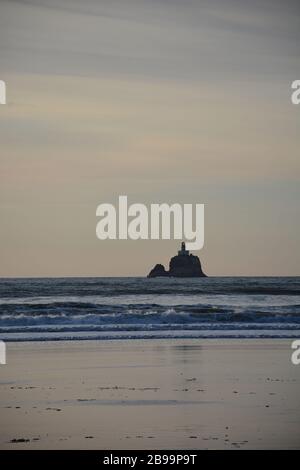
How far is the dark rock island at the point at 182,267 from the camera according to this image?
71750 mm

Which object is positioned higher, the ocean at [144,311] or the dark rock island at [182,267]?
the dark rock island at [182,267]

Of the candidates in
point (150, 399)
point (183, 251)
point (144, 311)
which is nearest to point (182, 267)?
point (183, 251)

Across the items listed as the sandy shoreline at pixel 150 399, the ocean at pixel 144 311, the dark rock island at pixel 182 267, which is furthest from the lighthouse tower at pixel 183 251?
the sandy shoreline at pixel 150 399

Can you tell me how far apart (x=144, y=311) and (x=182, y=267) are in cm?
3798

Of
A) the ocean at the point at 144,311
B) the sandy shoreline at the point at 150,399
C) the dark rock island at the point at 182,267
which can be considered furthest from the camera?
the dark rock island at the point at 182,267

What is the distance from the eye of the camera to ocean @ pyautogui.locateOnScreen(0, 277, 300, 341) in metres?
23.5

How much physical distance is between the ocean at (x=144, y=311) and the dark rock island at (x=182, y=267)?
3.00 meters

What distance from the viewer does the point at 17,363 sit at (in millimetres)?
15992

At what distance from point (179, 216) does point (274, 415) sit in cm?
3969

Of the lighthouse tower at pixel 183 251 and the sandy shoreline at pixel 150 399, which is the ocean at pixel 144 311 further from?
the lighthouse tower at pixel 183 251

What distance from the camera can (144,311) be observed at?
35250 mm

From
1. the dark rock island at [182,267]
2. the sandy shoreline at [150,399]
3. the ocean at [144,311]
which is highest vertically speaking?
the dark rock island at [182,267]

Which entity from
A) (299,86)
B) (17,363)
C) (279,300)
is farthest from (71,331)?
(279,300)
